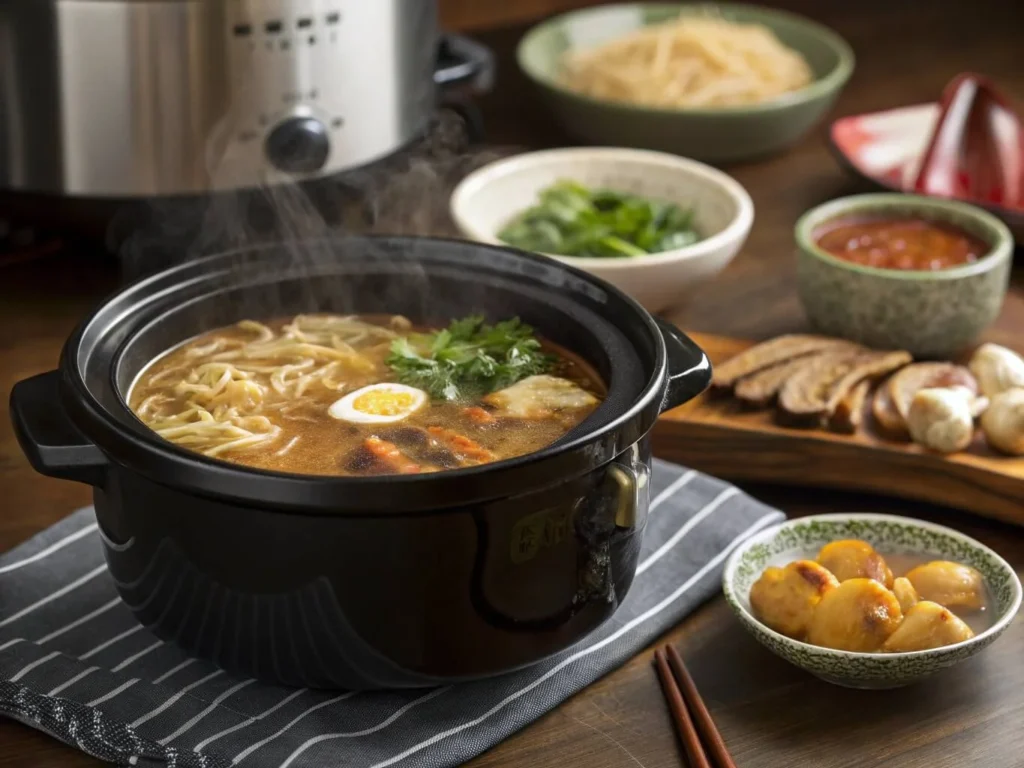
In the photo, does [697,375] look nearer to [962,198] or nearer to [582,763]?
[582,763]

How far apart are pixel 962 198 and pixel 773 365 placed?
3.09 feet

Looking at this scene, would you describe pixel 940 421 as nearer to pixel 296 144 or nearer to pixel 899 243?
pixel 899 243

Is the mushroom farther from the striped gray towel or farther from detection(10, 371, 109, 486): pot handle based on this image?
detection(10, 371, 109, 486): pot handle

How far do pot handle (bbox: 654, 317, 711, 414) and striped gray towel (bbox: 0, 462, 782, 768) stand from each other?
11.8 inches

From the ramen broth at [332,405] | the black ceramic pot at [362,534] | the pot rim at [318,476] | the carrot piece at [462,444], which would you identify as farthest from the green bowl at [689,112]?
the pot rim at [318,476]

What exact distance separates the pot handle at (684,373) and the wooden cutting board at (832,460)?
0.45 metres

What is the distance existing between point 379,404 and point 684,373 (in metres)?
0.37

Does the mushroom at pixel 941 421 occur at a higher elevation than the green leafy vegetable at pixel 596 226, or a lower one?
higher

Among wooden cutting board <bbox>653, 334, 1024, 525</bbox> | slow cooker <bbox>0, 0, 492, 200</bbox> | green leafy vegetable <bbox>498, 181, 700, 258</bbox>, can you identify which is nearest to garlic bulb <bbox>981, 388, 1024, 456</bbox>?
wooden cutting board <bbox>653, 334, 1024, 525</bbox>

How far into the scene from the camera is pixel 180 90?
7.55 feet

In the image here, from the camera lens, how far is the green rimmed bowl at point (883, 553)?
1.55 meters

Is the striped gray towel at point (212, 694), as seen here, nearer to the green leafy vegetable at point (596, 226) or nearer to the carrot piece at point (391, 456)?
the carrot piece at point (391, 456)

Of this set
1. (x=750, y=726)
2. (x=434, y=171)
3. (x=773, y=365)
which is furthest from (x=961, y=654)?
(x=434, y=171)

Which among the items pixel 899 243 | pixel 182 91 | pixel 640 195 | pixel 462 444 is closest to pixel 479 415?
pixel 462 444
